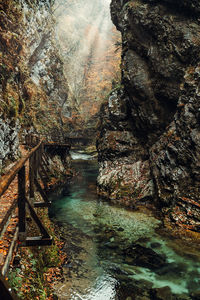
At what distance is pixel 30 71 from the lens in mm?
26500

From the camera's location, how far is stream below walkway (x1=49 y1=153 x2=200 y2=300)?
627cm

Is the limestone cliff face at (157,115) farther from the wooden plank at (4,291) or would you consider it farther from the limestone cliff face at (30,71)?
Answer: the wooden plank at (4,291)

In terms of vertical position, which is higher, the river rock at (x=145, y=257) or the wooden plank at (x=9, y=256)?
the wooden plank at (x=9, y=256)

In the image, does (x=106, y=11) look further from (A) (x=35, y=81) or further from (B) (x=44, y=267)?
(B) (x=44, y=267)

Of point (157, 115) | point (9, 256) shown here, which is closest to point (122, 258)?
point (9, 256)

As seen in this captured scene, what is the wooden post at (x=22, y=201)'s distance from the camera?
13.7 feet

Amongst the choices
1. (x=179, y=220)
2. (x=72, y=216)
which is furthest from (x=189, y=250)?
(x=72, y=216)

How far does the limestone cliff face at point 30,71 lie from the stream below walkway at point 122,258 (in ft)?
17.3

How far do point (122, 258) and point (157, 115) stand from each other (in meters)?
11.3

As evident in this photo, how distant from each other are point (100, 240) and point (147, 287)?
11.4 ft

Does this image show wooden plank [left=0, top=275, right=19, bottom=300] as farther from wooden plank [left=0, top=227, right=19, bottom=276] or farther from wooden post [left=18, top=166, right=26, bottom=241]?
wooden post [left=18, top=166, right=26, bottom=241]

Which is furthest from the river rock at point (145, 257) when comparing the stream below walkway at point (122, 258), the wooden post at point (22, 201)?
the wooden post at point (22, 201)

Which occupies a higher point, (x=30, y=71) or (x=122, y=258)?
(x=30, y=71)

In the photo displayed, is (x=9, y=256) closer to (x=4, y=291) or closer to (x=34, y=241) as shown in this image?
(x=34, y=241)
